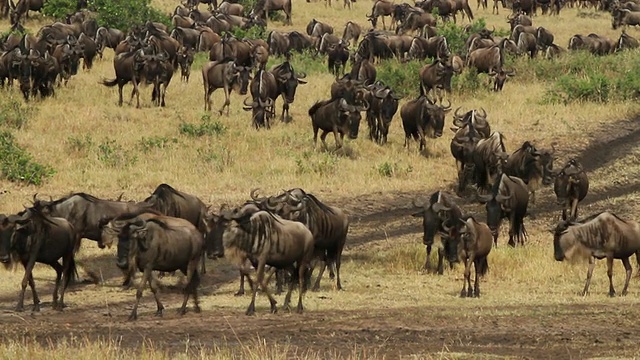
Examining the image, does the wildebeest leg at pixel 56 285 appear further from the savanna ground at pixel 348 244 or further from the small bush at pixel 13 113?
the small bush at pixel 13 113

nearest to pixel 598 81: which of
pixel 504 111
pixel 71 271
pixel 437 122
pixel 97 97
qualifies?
pixel 504 111

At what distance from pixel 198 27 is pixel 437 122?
16300mm

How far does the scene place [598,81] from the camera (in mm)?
34188

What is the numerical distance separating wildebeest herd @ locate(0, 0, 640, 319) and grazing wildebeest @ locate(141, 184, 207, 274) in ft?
0.07

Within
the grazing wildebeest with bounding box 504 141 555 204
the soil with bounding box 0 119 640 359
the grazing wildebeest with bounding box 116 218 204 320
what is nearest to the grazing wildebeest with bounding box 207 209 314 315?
the grazing wildebeest with bounding box 116 218 204 320

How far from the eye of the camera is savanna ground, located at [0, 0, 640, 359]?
44.8 feet

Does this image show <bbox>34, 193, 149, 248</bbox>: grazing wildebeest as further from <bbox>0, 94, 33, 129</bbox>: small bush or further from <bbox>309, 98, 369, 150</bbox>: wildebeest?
<bbox>0, 94, 33, 129</bbox>: small bush

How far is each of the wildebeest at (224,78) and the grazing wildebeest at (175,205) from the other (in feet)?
40.9

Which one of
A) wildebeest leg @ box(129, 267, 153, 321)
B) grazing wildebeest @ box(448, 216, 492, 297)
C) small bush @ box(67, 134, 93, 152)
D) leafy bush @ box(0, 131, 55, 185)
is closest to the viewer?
wildebeest leg @ box(129, 267, 153, 321)

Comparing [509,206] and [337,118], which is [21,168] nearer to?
[337,118]

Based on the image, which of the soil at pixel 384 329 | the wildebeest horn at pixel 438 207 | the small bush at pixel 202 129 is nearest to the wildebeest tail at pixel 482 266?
the wildebeest horn at pixel 438 207

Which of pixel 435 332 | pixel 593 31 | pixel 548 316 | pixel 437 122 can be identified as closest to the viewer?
pixel 435 332

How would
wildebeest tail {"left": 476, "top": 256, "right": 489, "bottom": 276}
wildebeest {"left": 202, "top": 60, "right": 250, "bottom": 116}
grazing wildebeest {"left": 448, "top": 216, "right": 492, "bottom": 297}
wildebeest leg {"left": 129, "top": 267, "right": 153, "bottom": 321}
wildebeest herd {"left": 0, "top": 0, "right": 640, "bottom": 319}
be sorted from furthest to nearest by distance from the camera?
wildebeest {"left": 202, "top": 60, "right": 250, "bottom": 116} → wildebeest tail {"left": 476, "top": 256, "right": 489, "bottom": 276} → grazing wildebeest {"left": 448, "top": 216, "right": 492, "bottom": 297} → wildebeest herd {"left": 0, "top": 0, "right": 640, "bottom": 319} → wildebeest leg {"left": 129, "top": 267, "right": 153, "bottom": 321}

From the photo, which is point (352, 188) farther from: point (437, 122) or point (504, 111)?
point (504, 111)
